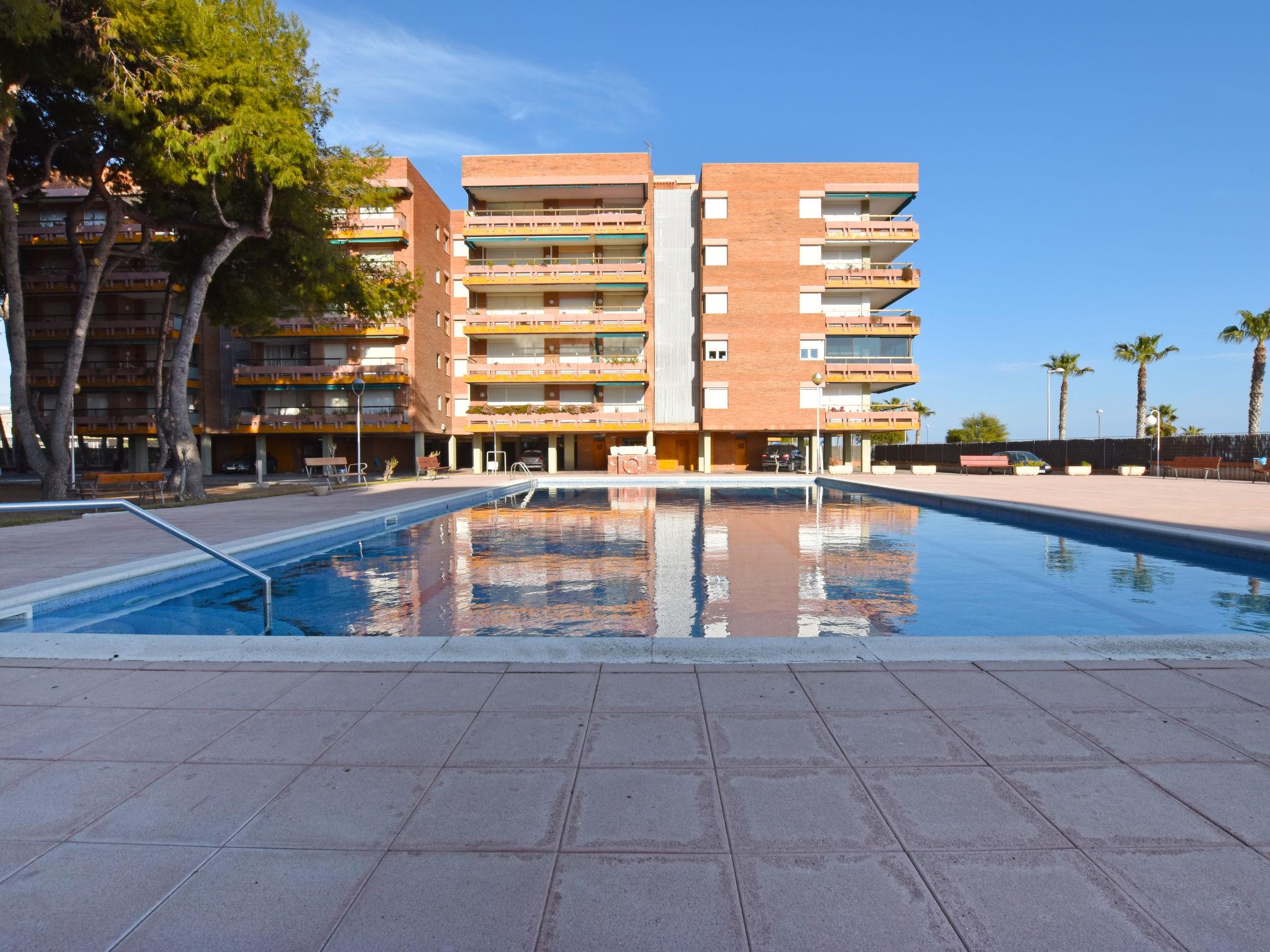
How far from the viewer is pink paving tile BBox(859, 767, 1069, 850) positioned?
2340 mm

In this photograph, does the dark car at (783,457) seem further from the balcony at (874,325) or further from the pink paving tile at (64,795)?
the pink paving tile at (64,795)

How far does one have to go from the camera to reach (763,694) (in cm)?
366

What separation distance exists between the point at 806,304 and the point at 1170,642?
33847 mm

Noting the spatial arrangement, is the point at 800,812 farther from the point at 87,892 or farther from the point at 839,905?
the point at 87,892

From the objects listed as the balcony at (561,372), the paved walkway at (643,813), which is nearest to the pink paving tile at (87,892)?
the paved walkway at (643,813)

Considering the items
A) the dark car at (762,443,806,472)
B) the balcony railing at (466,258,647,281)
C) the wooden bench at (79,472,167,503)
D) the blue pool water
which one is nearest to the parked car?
the dark car at (762,443,806,472)

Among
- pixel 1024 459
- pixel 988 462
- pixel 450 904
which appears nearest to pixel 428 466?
pixel 988 462

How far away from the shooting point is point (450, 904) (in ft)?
6.75

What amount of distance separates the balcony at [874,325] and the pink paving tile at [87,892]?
36551 millimetres

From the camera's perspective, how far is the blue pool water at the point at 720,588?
243 inches

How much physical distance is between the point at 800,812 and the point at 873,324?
36.4m

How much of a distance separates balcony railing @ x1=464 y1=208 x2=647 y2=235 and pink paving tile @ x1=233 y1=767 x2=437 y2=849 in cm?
3711

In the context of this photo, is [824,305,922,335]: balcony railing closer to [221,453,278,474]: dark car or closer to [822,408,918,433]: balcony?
[822,408,918,433]: balcony

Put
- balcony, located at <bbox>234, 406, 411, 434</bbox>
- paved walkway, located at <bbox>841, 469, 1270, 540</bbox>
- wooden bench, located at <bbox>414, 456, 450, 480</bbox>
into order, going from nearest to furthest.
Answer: paved walkway, located at <bbox>841, 469, 1270, 540</bbox> → wooden bench, located at <bbox>414, 456, 450, 480</bbox> → balcony, located at <bbox>234, 406, 411, 434</bbox>
